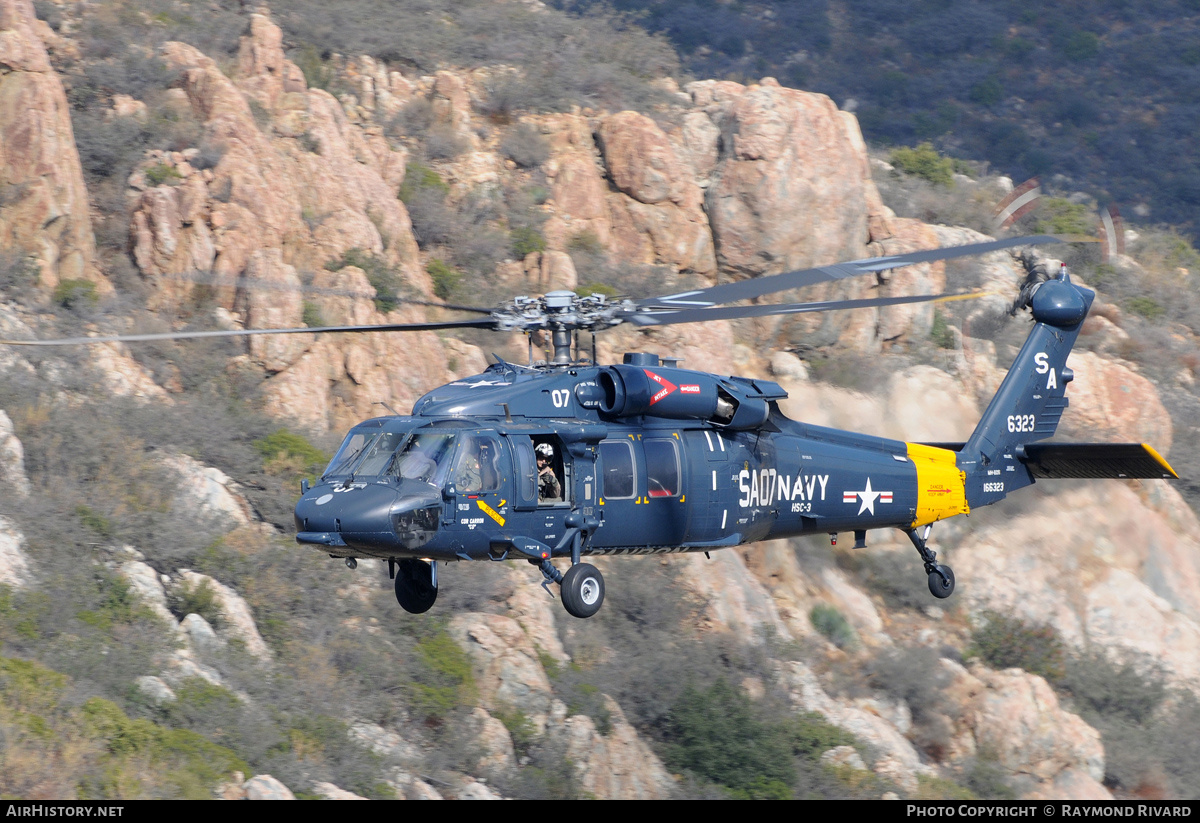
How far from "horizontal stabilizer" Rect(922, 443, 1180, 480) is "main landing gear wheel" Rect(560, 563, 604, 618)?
6329mm

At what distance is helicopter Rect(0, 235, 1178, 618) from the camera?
12.9m

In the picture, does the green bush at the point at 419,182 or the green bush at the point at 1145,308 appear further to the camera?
the green bush at the point at 1145,308

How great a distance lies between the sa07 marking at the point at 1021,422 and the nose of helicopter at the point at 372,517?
29.7ft

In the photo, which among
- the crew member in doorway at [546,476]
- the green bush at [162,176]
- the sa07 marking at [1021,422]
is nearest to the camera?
the crew member in doorway at [546,476]

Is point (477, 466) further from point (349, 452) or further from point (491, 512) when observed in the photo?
point (349, 452)

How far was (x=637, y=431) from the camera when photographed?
14.7 metres

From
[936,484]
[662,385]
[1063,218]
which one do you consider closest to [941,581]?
[936,484]

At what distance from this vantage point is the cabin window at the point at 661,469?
14.5 meters

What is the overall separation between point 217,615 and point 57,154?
894 centimetres

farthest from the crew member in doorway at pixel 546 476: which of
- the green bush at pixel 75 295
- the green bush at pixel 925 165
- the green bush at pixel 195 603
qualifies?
the green bush at pixel 925 165

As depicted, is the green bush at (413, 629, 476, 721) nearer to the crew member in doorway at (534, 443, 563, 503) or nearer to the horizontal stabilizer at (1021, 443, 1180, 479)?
the crew member in doorway at (534, 443, 563, 503)

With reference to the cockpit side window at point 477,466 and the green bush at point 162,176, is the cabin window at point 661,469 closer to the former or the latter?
the cockpit side window at point 477,466

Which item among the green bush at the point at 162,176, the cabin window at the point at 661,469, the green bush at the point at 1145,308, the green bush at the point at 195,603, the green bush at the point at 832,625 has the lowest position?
the green bush at the point at 832,625

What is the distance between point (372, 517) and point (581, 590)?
2.40 meters
